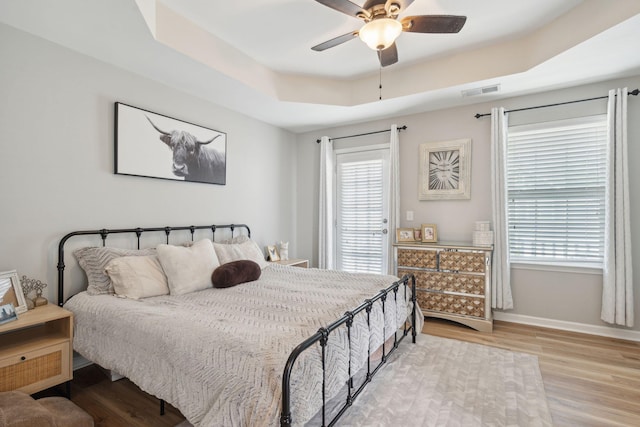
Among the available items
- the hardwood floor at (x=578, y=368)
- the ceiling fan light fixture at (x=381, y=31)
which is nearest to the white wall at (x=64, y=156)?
the ceiling fan light fixture at (x=381, y=31)

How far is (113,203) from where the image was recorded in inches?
111

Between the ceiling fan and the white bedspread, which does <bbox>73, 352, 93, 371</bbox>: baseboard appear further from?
the ceiling fan

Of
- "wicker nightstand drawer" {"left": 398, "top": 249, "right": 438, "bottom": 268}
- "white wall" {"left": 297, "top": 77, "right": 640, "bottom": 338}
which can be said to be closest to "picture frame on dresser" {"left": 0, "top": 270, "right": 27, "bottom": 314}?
"wicker nightstand drawer" {"left": 398, "top": 249, "right": 438, "bottom": 268}

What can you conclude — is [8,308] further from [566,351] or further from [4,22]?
[566,351]

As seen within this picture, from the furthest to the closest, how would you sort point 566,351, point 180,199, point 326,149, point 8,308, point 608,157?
point 326,149 → point 180,199 → point 608,157 → point 566,351 → point 8,308

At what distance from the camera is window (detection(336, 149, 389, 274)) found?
14.8ft

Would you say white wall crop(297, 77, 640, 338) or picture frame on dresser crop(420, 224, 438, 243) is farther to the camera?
picture frame on dresser crop(420, 224, 438, 243)

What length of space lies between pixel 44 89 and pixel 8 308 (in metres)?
1.63

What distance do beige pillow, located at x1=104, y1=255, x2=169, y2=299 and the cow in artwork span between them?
1.16 meters

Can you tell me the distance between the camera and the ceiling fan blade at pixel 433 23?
208cm

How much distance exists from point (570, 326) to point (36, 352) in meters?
4.83

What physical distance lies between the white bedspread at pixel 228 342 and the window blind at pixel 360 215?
6.22 feet

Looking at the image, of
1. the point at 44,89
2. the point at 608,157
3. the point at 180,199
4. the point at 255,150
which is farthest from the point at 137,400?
the point at 608,157

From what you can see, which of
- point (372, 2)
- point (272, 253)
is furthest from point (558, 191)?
point (272, 253)
